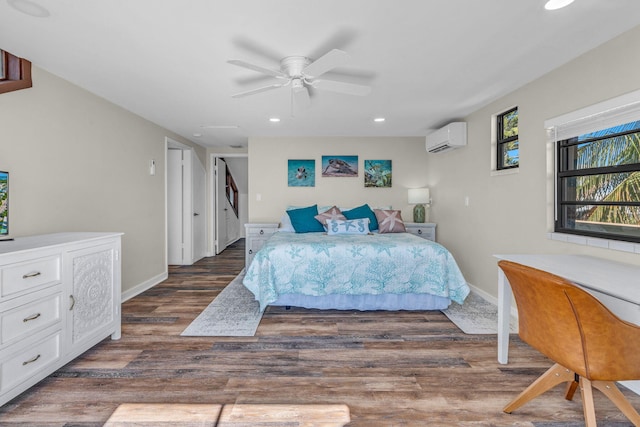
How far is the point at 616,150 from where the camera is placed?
2197 mm

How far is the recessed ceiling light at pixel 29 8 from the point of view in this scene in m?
1.69

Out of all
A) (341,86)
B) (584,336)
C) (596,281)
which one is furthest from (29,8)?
(596,281)

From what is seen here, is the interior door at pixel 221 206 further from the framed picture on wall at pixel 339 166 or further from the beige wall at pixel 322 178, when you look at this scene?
the framed picture on wall at pixel 339 166

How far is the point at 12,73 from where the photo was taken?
2285 millimetres

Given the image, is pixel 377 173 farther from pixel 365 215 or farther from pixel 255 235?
pixel 255 235

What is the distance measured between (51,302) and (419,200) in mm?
4421

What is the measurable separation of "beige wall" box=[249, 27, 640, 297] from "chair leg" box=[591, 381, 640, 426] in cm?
95

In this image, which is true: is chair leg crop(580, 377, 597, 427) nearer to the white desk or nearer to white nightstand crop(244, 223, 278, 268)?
the white desk

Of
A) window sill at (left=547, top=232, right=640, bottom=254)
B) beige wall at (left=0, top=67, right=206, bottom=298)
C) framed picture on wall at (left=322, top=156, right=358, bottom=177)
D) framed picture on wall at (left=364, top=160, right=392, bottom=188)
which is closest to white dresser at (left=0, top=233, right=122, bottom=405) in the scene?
beige wall at (left=0, top=67, right=206, bottom=298)

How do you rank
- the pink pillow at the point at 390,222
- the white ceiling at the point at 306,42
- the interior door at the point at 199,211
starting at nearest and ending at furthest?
the white ceiling at the point at 306,42 → the pink pillow at the point at 390,222 → the interior door at the point at 199,211

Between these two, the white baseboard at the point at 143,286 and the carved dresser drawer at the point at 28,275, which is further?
the white baseboard at the point at 143,286

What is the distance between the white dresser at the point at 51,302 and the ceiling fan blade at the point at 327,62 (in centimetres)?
196

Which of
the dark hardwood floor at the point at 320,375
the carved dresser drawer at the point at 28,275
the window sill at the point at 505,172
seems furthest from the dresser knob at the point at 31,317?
the window sill at the point at 505,172

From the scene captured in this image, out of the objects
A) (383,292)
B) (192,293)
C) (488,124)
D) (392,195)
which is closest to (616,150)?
(488,124)
